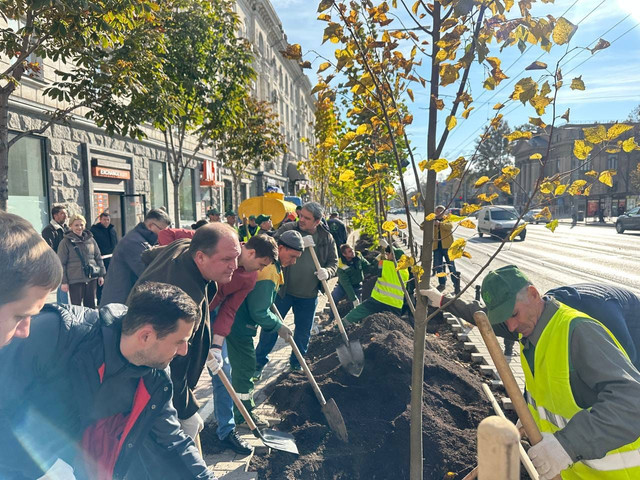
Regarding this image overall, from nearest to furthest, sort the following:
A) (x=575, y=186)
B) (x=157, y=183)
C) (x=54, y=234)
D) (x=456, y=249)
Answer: (x=575, y=186) → (x=456, y=249) → (x=54, y=234) → (x=157, y=183)

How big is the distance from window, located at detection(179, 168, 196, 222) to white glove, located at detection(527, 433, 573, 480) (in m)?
17.2

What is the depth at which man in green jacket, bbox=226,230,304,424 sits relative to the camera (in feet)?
12.8

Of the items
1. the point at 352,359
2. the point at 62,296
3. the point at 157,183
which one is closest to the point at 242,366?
the point at 352,359

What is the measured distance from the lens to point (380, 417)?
12.9ft

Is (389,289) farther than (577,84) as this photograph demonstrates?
Yes

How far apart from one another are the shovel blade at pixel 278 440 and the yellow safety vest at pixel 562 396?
1923mm

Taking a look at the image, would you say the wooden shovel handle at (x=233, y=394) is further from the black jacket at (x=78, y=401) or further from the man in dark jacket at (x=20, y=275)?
the man in dark jacket at (x=20, y=275)

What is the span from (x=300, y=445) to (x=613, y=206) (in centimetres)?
5274

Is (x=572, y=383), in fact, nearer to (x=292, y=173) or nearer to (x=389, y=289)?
(x=389, y=289)

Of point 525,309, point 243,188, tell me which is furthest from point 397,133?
point 243,188

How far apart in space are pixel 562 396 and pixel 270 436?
234 cm

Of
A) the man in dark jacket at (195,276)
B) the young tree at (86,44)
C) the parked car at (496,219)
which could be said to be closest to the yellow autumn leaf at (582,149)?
the man in dark jacket at (195,276)

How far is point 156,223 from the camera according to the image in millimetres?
5008

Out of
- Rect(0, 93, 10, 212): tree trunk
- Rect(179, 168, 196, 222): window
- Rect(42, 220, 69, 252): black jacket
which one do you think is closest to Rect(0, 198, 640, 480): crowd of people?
Rect(0, 93, 10, 212): tree trunk
